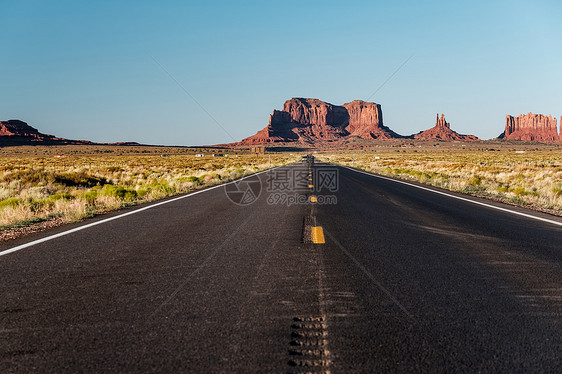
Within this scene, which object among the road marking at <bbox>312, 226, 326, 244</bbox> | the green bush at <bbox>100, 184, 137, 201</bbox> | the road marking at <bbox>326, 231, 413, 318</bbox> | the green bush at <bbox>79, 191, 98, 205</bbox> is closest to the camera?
the road marking at <bbox>326, 231, 413, 318</bbox>

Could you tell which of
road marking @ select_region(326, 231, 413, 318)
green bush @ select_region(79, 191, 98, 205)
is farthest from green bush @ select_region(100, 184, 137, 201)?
road marking @ select_region(326, 231, 413, 318)

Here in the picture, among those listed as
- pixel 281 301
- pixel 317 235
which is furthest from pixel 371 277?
pixel 317 235

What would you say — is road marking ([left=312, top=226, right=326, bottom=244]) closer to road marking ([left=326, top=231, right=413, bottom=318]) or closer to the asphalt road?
the asphalt road

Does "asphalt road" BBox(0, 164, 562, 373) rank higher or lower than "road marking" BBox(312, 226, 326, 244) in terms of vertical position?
higher

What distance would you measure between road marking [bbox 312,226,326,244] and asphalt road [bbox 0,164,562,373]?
0.10 metres

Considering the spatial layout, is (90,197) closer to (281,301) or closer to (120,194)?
(120,194)

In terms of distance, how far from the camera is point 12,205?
1041 cm

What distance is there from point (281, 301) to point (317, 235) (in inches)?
133

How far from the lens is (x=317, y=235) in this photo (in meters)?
6.98

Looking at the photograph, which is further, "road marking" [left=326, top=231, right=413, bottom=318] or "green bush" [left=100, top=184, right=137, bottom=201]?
"green bush" [left=100, top=184, right=137, bottom=201]

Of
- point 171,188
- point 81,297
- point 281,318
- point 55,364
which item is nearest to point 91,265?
point 81,297

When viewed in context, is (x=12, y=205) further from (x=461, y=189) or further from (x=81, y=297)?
(x=461, y=189)

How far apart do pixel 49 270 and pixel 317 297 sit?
10.7 feet

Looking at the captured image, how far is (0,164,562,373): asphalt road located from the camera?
265cm
